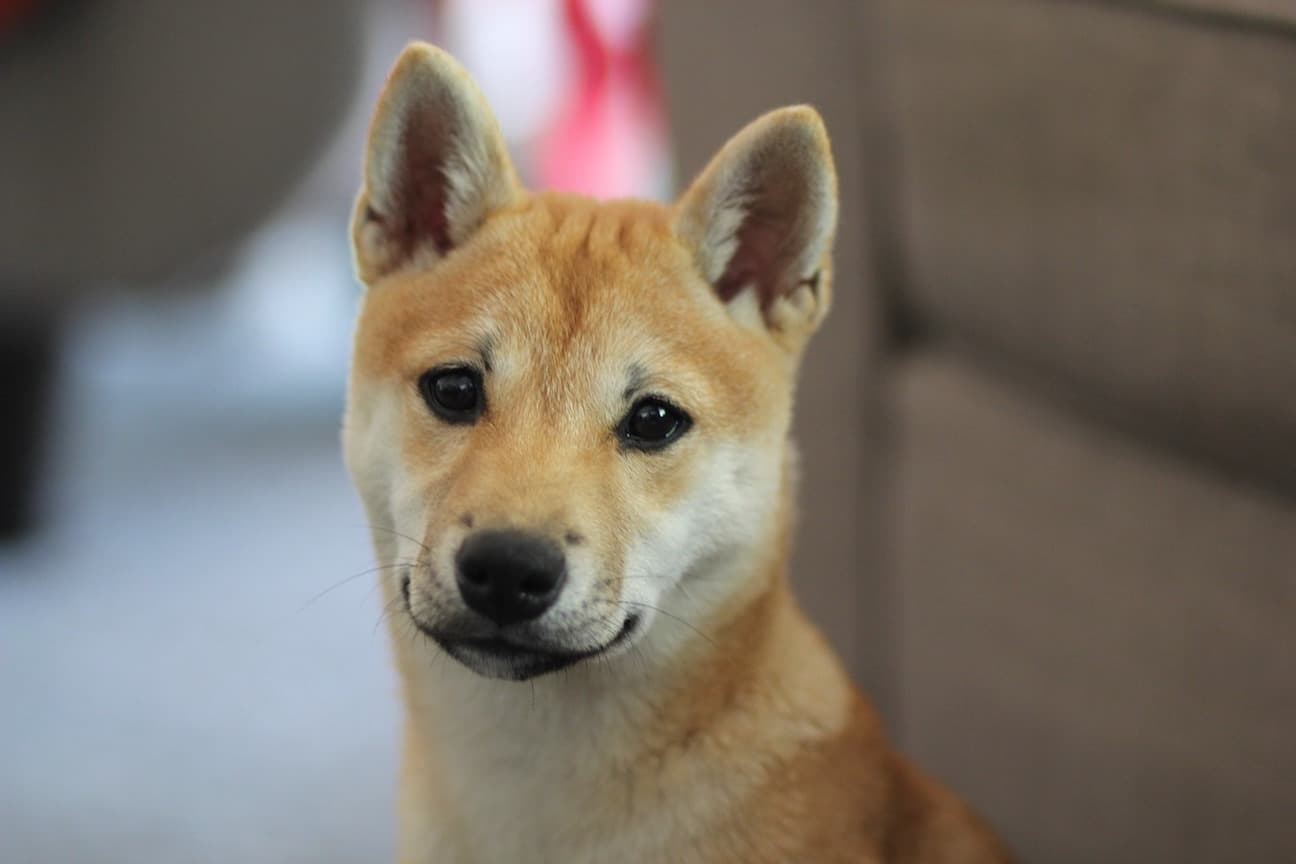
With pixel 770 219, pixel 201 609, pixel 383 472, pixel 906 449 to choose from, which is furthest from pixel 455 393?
pixel 201 609

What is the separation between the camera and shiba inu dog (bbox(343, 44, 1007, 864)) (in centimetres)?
108

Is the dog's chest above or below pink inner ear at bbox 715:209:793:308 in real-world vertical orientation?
below

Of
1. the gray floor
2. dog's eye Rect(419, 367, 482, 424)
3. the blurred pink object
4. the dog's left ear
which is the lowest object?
the gray floor

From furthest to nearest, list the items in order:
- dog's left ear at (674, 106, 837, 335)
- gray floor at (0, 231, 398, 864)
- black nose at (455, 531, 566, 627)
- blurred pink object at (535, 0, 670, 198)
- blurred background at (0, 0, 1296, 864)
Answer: blurred pink object at (535, 0, 670, 198) → gray floor at (0, 231, 398, 864) → blurred background at (0, 0, 1296, 864) → dog's left ear at (674, 106, 837, 335) → black nose at (455, 531, 566, 627)

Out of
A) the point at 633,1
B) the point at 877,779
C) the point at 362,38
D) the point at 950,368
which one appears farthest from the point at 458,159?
the point at 633,1

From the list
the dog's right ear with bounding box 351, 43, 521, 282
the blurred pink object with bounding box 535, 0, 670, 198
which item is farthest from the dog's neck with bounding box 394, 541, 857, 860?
the blurred pink object with bounding box 535, 0, 670, 198

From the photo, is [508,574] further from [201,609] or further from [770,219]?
[201,609]

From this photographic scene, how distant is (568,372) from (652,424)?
84 millimetres

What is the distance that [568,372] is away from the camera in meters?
1.09

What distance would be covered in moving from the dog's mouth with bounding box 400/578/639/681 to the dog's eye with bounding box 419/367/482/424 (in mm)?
164

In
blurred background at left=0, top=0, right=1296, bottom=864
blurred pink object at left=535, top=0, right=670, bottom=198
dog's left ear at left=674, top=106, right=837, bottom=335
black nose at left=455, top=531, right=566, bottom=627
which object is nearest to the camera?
black nose at left=455, top=531, right=566, bottom=627

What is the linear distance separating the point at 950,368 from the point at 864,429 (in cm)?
15

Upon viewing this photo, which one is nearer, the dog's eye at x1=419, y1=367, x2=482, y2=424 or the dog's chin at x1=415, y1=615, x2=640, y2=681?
the dog's chin at x1=415, y1=615, x2=640, y2=681

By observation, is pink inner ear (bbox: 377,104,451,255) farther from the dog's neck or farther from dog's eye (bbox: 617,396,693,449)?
the dog's neck
